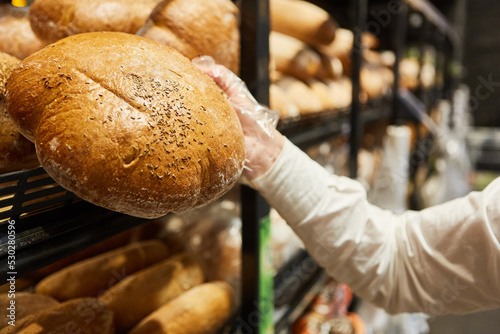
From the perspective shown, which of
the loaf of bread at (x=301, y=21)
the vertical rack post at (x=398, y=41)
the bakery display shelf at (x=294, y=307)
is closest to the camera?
the bakery display shelf at (x=294, y=307)

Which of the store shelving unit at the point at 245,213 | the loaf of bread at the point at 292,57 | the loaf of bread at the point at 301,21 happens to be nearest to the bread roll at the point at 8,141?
the store shelving unit at the point at 245,213

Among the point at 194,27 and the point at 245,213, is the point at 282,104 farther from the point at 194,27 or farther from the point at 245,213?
the point at 194,27

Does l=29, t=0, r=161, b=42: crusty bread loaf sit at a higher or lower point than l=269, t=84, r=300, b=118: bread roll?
higher

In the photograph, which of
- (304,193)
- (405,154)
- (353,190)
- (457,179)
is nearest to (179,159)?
(304,193)

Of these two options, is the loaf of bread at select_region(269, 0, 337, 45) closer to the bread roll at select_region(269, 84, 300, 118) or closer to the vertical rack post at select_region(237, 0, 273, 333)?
the bread roll at select_region(269, 84, 300, 118)

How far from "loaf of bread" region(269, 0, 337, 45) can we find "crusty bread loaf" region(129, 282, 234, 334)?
1.20 m

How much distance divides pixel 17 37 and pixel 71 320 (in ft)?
1.76

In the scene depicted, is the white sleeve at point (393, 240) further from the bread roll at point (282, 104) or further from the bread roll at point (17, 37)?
the bread roll at point (17, 37)

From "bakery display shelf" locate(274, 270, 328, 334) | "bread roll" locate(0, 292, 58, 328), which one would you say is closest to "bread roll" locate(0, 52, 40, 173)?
"bread roll" locate(0, 292, 58, 328)

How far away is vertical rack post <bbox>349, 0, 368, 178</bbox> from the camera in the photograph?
174 centimetres

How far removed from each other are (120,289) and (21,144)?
0.42 metres

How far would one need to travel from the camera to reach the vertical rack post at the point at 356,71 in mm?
1741

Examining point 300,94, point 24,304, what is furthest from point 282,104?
point 24,304

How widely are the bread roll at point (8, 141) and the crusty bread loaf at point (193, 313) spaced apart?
1.47 feet
